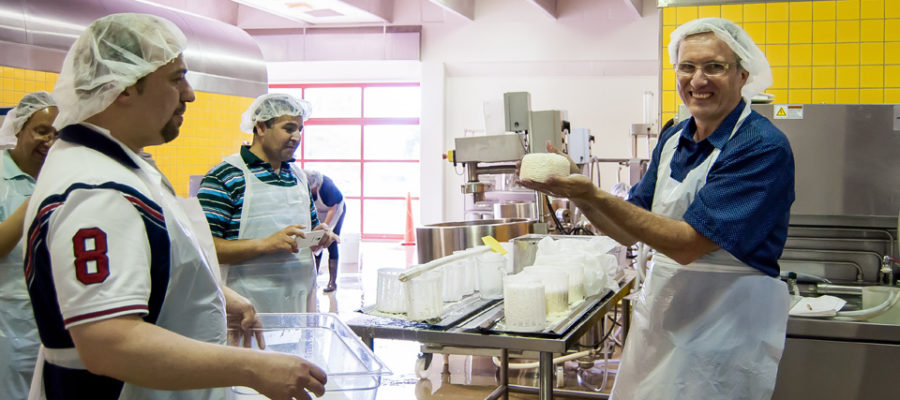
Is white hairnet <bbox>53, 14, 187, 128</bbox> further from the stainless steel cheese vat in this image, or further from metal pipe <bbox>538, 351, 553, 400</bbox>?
the stainless steel cheese vat

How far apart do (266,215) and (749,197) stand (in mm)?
1807

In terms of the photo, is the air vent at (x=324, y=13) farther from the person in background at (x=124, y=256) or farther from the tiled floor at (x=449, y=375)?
the person in background at (x=124, y=256)

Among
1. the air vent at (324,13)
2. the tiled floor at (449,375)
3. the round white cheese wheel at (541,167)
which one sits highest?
the air vent at (324,13)

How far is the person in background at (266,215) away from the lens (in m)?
2.68

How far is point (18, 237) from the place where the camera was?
7.63ft

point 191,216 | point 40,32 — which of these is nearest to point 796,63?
point 191,216

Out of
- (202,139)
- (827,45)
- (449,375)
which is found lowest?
(449,375)

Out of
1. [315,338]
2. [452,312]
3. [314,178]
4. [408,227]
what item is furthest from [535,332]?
[408,227]

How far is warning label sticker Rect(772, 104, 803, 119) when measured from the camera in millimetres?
2992

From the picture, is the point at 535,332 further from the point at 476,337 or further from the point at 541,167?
the point at 541,167

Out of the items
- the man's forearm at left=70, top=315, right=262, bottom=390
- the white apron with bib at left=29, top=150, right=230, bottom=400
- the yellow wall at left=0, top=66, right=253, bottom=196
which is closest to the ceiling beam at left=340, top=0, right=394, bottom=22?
the yellow wall at left=0, top=66, right=253, bottom=196

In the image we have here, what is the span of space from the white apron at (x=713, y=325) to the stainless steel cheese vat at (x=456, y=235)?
165cm

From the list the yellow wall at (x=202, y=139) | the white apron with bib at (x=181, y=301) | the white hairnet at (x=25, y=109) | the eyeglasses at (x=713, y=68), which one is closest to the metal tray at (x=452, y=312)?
the white apron with bib at (x=181, y=301)

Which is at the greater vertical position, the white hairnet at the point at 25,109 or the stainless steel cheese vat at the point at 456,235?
the white hairnet at the point at 25,109
